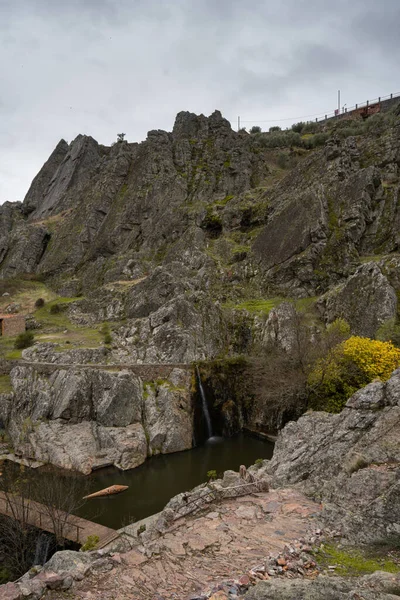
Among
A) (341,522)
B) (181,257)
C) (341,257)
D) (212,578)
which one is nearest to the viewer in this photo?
(212,578)

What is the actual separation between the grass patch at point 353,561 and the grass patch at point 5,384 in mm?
38643

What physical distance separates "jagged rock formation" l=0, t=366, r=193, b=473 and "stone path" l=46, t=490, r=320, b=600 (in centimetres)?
2021

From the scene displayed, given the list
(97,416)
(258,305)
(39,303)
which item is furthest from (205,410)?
(39,303)

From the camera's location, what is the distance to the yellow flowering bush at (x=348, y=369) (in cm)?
3106

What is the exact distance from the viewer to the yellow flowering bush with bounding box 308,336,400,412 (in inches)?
1223

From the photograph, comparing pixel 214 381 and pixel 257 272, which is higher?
pixel 257 272

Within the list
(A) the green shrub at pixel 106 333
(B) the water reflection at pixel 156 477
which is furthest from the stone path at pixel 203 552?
(A) the green shrub at pixel 106 333

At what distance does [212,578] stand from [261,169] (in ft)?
295

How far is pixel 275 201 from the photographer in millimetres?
70875

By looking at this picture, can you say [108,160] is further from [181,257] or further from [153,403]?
[153,403]

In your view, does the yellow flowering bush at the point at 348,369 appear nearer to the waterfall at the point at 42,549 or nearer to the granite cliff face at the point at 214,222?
the granite cliff face at the point at 214,222

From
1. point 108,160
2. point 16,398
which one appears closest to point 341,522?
point 16,398

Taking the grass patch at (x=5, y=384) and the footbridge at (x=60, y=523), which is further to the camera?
the grass patch at (x=5, y=384)

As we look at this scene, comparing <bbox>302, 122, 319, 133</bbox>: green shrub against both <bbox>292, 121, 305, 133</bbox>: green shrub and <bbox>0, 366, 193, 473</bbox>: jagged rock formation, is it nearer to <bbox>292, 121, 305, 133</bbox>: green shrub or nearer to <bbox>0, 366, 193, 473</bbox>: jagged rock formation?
<bbox>292, 121, 305, 133</bbox>: green shrub
